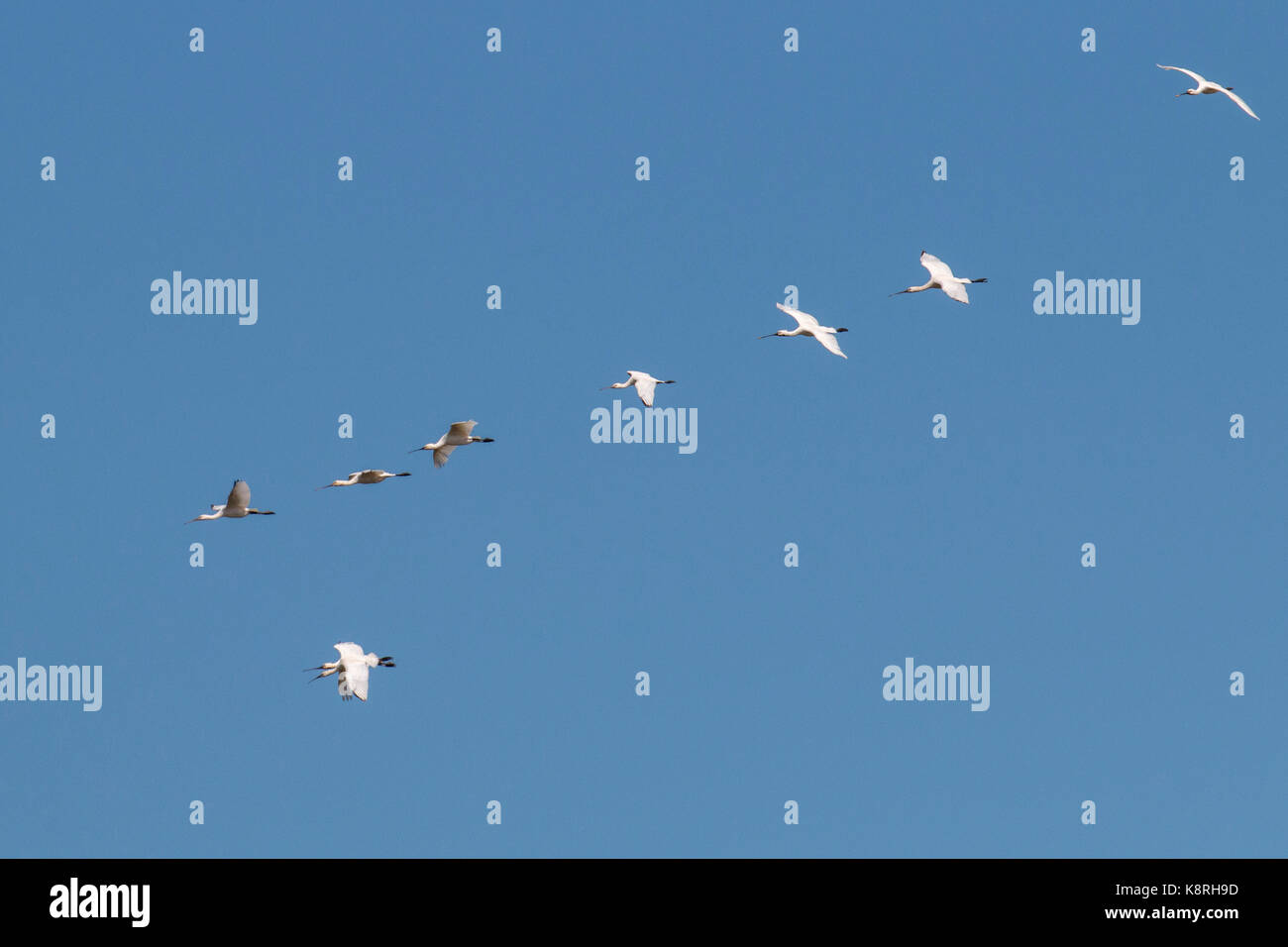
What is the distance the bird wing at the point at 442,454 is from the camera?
65.7 meters

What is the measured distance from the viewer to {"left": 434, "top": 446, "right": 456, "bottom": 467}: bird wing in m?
65.7

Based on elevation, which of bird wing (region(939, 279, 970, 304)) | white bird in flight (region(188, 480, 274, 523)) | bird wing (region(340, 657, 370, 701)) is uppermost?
bird wing (region(939, 279, 970, 304))

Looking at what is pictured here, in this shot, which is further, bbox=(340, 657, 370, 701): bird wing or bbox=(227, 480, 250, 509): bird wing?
bbox=(227, 480, 250, 509): bird wing

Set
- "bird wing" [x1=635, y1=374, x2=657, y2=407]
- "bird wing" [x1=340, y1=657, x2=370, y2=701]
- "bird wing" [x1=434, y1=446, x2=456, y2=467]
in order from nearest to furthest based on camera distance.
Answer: "bird wing" [x1=340, y1=657, x2=370, y2=701], "bird wing" [x1=635, y1=374, x2=657, y2=407], "bird wing" [x1=434, y1=446, x2=456, y2=467]

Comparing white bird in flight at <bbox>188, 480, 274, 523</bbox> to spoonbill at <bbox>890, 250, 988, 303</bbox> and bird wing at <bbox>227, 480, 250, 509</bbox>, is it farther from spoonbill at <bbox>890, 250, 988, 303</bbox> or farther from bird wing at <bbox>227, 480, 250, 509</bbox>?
spoonbill at <bbox>890, 250, 988, 303</bbox>

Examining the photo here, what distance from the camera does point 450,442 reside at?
65562mm

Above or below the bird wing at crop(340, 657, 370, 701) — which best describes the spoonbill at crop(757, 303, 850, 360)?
above

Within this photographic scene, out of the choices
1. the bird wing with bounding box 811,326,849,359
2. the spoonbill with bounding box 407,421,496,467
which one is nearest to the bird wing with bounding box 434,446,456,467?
the spoonbill with bounding box 407,421,496,467

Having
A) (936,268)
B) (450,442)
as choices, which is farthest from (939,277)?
(450,442)

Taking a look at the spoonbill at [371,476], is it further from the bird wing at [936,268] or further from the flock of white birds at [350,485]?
the bird wing at [936,268]

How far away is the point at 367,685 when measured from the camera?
6128 centimetres

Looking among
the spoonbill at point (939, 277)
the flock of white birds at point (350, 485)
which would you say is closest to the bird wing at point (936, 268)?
the spoonbill at point (939, 277)
